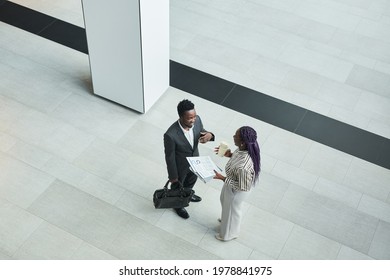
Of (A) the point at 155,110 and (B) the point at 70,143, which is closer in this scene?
(B) the point at 70,143

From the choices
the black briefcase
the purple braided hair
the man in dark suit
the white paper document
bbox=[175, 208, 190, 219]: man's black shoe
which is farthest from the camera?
bbox=[175, 208, 190, 219]: man's black shoe

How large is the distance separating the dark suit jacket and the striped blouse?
58 cm

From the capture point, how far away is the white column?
21.5 feet

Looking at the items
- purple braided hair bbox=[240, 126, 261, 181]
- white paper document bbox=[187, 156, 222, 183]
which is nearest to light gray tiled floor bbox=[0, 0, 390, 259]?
white paper document bbox=[187, 156, 222, 183]

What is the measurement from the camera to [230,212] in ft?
18.4

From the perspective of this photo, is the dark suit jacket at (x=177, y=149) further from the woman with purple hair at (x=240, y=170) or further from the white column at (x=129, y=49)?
the white column at (x=129, y=49)

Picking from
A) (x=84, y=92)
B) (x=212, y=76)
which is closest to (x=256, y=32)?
(x=212, y=76)

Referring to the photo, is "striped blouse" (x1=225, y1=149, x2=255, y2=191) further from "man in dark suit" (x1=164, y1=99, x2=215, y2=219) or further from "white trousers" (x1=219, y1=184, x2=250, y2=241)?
"man in dark suit" (x1=164, y1=99, x2=215, y2=219)

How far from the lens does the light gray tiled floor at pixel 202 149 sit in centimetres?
609

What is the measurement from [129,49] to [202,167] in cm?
226

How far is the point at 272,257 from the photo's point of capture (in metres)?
5.98

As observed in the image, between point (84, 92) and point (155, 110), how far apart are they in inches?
44.4

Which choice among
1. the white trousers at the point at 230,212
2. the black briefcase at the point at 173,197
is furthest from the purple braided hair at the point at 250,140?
the black briefcase at the point at 173,197
